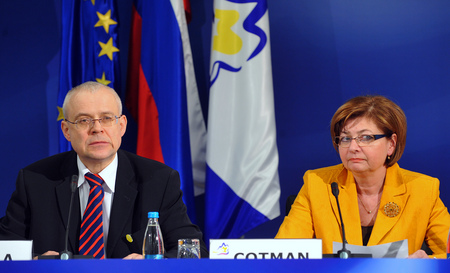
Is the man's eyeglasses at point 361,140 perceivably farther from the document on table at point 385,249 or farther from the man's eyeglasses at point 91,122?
the man's eyeglasses at point 91,122

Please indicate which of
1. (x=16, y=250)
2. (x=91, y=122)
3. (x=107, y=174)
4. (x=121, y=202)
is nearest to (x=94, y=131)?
(x=91, y=122)

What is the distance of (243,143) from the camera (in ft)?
11.9

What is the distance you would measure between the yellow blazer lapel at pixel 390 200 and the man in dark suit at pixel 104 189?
79cm

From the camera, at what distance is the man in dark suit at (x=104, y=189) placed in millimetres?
2465

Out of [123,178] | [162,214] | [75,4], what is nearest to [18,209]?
[123,178]

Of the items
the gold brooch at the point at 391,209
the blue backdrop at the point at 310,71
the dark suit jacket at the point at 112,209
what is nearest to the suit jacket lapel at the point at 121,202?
the dark suit jacket at the point at 112,209

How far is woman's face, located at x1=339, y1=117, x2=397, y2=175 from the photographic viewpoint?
107 inches

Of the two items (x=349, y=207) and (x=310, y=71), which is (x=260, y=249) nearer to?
(x=349, y=207)

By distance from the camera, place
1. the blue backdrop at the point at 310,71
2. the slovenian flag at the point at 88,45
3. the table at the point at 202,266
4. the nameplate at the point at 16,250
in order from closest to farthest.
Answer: the table at the point at 202,266, the nameplate at the point at 16,250, the slovenian flag at the point at 88,45, the blue backdrop at the point at 310,71

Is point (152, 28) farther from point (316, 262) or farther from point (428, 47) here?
point (316, 262)

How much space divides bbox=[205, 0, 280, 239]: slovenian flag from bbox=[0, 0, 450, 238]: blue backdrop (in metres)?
0.39

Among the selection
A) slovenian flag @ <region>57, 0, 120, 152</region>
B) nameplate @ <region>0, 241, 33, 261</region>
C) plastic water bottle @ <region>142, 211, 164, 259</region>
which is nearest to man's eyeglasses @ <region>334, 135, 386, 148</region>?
plastic water bottle @ <region>142, 211, 164, 259</region>

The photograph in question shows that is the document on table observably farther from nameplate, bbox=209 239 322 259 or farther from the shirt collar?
the shirt collar

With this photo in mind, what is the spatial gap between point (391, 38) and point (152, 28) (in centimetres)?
161
